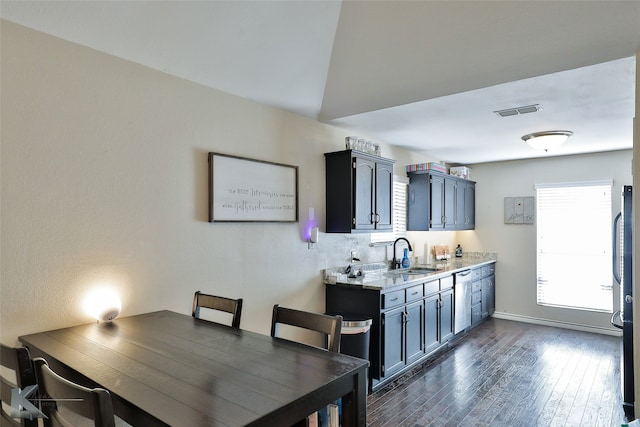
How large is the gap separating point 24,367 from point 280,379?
93 cm

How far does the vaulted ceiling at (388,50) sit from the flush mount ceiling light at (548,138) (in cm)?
27

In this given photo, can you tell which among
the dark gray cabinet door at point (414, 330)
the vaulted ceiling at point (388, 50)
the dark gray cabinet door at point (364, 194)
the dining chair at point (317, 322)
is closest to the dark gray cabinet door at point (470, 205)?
the vaulted ceiling at point (388, 50)

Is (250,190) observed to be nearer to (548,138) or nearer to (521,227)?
(548,138)

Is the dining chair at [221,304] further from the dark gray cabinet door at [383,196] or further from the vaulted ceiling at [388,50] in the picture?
the dark gray cabinet door at [383,196]

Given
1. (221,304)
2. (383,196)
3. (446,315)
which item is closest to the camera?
(221,304)

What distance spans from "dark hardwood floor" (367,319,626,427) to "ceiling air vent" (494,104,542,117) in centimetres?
242

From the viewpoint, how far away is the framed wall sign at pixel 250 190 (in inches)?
112

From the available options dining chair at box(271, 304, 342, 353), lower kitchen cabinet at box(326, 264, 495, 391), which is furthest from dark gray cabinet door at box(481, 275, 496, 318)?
dining chair at box(271, 304, 342, 353)

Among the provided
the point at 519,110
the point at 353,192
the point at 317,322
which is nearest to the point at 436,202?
the point at 353,192

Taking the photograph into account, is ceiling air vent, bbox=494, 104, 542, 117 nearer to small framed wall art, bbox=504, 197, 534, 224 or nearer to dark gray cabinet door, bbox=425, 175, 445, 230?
dark gray cabinet door, bbox=425, 175, 445, 230

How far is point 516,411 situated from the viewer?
306cm

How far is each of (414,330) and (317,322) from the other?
2169mm

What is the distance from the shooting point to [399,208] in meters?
5.02

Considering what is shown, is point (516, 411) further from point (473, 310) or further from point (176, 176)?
point (176, 176)
